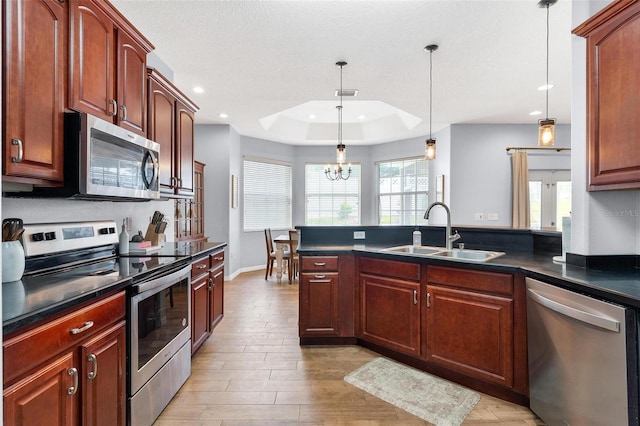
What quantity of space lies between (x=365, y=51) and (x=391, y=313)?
2409 millimetres

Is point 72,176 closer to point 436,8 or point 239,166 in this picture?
point 436,8

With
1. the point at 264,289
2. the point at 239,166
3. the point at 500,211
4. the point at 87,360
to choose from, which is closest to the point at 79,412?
the point at 87,360

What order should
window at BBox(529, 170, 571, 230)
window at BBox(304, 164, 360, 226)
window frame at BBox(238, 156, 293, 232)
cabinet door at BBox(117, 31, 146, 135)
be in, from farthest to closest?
window at BBox(304, 164, 360, 226), window frame at BBox(238, 156, 293, 232), window at BBox(529, 170, 571, 230), cabinet door at BBox(117, 31, 146, 135)

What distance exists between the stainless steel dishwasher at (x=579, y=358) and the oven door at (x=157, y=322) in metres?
2.22

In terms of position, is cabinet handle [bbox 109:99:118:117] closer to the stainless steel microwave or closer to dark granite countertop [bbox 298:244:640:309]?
the stainless steel microwave

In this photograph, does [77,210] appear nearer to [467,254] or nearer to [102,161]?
[102,161]

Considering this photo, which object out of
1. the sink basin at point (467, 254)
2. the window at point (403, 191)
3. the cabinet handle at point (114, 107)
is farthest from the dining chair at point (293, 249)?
the cabinet handle at point (114, 107)

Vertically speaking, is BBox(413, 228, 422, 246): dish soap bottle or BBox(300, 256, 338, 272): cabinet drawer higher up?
BBox(413, 228, 422, 246): dish soap bottle

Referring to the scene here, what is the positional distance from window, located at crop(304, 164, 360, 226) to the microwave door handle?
16.1ft

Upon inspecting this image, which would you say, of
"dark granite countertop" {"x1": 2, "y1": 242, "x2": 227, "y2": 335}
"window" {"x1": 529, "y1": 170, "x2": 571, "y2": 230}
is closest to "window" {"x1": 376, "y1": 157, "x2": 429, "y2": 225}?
"window" {"x1": 529, "y1": 170, "x2": 571, "y2": 230}

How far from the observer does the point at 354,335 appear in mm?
2885

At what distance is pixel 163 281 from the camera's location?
1.92m

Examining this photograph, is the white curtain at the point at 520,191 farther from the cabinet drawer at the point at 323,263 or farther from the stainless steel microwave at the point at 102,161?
the stainless steel microwave at the point at 102,161

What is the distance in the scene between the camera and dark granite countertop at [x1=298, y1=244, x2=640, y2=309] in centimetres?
143
